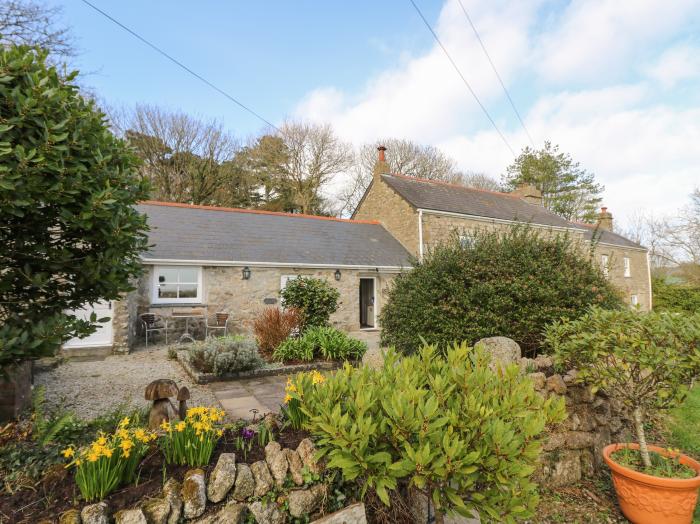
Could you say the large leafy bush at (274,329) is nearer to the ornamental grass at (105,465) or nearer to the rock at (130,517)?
the ornamental grass at (105,465)

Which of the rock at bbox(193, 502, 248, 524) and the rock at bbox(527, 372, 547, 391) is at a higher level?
the rock at bbox(527, 372, 547, 391)

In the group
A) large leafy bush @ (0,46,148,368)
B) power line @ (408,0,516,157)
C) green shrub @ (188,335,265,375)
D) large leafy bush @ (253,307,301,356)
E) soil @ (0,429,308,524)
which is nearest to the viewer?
soil @ (0,429,308,524)

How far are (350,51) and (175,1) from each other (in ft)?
11.9

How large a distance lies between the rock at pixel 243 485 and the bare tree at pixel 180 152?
2503 centimetres

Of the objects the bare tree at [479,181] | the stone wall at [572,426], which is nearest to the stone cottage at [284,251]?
the stone wall at [572,426]

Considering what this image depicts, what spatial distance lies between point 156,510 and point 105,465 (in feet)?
1.38

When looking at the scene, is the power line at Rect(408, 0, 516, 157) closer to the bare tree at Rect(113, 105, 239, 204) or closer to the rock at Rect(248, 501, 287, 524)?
the rock at Rect(248, 501, 287, 524)

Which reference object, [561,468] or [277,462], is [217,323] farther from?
[561,468]

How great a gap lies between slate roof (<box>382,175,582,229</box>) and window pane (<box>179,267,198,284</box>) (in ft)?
32.9

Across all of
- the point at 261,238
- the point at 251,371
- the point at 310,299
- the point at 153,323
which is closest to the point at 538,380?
the point at 251,371

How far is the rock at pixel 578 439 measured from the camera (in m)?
3.96

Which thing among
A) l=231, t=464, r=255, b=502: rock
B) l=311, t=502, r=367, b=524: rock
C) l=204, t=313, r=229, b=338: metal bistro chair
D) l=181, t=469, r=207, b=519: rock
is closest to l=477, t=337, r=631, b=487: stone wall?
l=311, t=502, r=367, b=524: rock

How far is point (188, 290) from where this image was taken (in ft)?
39.9

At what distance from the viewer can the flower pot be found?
10.1 feet
